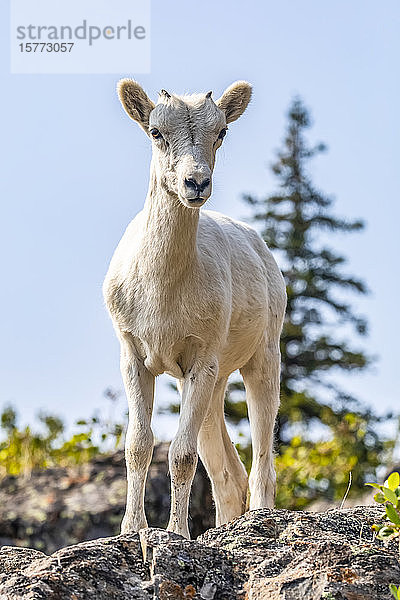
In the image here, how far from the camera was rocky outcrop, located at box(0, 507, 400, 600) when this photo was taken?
4281 mm

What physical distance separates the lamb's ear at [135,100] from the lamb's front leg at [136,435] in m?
1.72

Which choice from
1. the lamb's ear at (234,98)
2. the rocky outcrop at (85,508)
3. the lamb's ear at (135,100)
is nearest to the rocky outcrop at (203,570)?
the lamb's ear at (135,100)

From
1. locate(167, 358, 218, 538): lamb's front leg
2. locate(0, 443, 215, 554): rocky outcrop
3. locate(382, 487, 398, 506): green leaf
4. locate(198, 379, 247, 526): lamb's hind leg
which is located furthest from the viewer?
locate(0, 443, 215, 554): rocky outcrop

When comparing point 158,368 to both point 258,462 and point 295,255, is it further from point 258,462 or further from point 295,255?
point 295,255

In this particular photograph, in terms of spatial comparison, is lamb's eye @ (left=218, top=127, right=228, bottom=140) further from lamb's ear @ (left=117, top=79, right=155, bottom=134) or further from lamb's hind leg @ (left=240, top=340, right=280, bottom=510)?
lamb's hind leg @ (left=240, top=340, right=280, bottom=510)

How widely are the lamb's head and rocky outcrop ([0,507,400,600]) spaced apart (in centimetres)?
233

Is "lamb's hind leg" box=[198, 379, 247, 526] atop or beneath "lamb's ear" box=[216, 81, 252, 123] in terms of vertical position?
beneath

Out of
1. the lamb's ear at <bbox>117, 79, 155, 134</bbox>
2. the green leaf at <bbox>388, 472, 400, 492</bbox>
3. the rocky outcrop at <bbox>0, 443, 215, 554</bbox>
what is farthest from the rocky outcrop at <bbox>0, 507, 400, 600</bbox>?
the rocky outcrop at <bbox>0, 443, 215, 554</bbox>

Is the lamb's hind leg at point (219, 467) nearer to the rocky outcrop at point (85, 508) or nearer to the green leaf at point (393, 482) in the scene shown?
the rocky outcrop at point (85, 508)

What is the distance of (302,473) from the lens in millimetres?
14438

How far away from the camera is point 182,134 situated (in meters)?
6.25

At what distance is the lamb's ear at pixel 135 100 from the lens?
6.63m

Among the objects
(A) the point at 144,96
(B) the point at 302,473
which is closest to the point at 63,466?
(B) the point at 302,473

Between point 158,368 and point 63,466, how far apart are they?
6.46 metres
